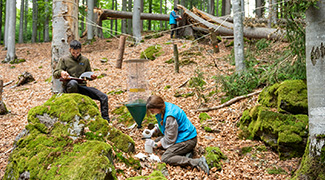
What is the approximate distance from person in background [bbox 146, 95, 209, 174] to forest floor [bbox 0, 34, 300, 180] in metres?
0.15

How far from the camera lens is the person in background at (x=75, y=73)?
4.89m

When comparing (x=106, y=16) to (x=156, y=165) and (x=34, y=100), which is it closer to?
(x=34, y=100)

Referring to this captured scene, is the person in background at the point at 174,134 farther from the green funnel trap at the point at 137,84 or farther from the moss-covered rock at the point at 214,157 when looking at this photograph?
the green funnel trap at the point at 137,84

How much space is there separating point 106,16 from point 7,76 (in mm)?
7430

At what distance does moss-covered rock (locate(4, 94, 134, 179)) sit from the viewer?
2.84m

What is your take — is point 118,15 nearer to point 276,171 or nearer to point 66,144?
point 66,144

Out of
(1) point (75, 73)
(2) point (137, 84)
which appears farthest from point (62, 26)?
(2) point (137, 84)

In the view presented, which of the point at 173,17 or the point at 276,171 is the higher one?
the point at 173,17

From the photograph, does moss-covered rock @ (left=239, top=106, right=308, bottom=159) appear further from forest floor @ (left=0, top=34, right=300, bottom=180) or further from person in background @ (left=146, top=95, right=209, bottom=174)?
person in background @ (left=146, top=95, right=209, bottom=174)

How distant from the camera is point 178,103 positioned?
6902 mm

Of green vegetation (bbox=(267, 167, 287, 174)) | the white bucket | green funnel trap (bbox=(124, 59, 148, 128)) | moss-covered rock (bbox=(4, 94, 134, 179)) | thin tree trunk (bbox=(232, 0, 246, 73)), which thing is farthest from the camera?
thin tree trunk (bbox=(232, 0, 246, 73))

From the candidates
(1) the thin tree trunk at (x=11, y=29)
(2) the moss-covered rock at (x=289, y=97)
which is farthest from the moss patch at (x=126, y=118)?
(1) the thin tree trunk at (x=11, y=29)

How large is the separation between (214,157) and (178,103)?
303cm

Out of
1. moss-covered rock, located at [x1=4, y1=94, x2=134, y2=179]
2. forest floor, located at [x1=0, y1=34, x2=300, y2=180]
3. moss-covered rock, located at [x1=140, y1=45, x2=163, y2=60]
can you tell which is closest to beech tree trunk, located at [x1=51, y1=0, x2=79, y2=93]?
forest floor, located at [x1=0, y1=34, x2=300, y2=180]
